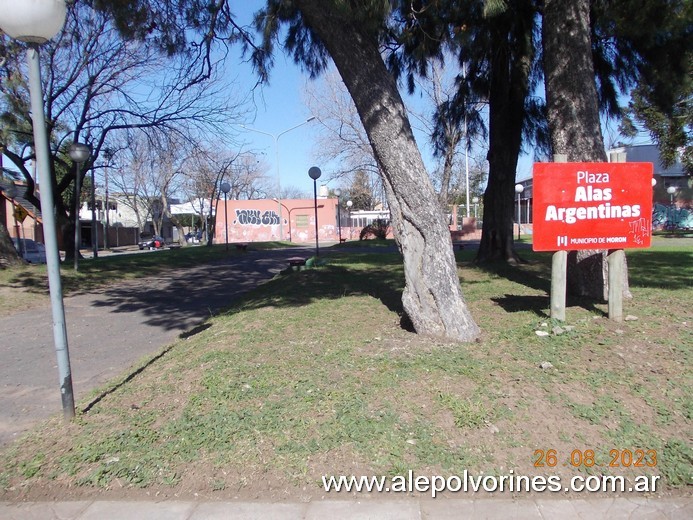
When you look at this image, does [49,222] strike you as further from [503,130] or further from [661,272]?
[661,272]

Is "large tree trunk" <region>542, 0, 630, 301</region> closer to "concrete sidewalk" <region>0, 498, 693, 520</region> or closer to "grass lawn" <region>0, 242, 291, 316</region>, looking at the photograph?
"concrete sidewalk" <region>0, 498, 693, 520</region>

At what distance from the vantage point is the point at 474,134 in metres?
14.0

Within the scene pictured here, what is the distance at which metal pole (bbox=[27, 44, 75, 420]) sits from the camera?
4.04 meters

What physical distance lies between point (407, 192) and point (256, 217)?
4506 cm

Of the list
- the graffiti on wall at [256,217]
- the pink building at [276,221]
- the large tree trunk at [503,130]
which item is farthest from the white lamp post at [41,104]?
the graffiti on wall at [256,217]

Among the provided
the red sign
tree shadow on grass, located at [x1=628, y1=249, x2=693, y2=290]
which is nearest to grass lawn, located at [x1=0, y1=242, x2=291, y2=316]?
the red sign

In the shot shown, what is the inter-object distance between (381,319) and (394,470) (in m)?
3.38

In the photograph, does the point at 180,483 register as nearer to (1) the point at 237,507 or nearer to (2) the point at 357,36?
(1) the point at 237,507

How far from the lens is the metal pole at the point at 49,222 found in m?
4.04

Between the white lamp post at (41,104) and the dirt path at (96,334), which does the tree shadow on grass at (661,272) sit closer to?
the dirt path at (96,334)

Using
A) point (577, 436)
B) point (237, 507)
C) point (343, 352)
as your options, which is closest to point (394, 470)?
point (237, 507)

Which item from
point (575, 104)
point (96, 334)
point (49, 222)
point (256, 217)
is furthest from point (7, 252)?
point (256, 217)

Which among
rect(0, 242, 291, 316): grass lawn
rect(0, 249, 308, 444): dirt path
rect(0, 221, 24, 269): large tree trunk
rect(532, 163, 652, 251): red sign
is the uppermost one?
rect(532, 163, 652, 251): red sign

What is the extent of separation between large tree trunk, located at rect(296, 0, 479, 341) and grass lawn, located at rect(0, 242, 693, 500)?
0.37m
